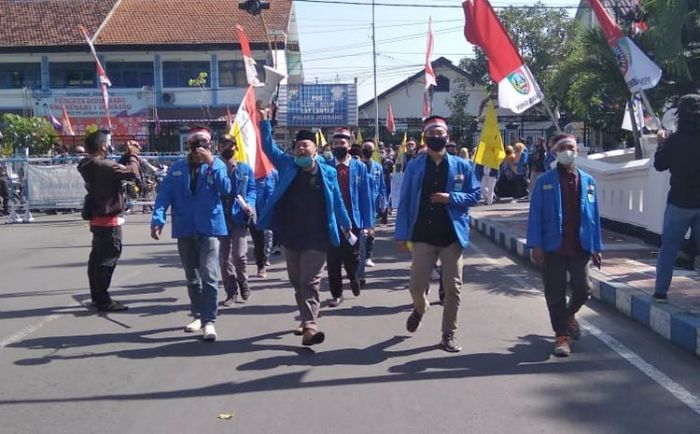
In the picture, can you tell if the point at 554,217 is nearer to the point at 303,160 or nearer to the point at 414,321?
the point at 414,321

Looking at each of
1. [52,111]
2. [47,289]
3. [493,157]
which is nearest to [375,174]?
[493,157]

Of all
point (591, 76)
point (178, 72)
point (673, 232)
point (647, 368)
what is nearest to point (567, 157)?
point (673, 232)

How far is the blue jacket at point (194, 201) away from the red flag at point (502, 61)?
5259mm

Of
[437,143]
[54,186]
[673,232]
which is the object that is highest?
[437,143]

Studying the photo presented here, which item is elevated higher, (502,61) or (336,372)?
(502,61)

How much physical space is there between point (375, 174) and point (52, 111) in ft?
102

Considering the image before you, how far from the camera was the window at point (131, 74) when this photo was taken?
3931 cm

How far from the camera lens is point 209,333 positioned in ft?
23.6

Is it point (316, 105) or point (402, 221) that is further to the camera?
point (316, 105)

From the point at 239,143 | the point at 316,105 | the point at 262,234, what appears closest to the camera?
the point at 239,143

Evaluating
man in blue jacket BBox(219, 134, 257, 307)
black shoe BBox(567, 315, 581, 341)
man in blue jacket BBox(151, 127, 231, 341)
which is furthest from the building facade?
black shoe BBox(567, 315, 581, 341)

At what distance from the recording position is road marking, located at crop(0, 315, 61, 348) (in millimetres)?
7355

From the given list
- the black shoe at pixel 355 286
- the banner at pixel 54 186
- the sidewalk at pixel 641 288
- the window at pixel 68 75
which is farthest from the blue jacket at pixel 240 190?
the window at pixel 68 75

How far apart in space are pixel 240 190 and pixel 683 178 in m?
4.64
